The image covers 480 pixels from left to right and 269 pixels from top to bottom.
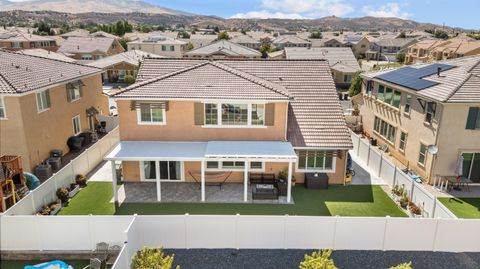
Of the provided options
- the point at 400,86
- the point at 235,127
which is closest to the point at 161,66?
the point at 235,127

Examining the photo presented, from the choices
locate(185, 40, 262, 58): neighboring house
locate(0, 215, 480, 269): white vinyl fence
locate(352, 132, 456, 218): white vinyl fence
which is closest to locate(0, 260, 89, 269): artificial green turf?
locate(0, 215, 480, 269): white vinyl fence

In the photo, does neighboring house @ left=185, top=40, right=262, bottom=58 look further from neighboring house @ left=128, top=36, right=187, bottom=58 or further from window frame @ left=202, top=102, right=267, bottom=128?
window frame @ left=202, top=102, right=267, bottom=128

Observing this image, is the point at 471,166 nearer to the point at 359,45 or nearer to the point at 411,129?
the point at 411,129

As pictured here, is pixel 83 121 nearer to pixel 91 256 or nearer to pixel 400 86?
pixel 91 256

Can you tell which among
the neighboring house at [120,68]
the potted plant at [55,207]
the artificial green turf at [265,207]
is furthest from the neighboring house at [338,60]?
the potted plant at [55,207]

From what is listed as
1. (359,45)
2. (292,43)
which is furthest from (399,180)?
(359,45)

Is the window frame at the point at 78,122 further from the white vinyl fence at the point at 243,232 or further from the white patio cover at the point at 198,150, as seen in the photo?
the white vinyl fence at the point at 243,232
